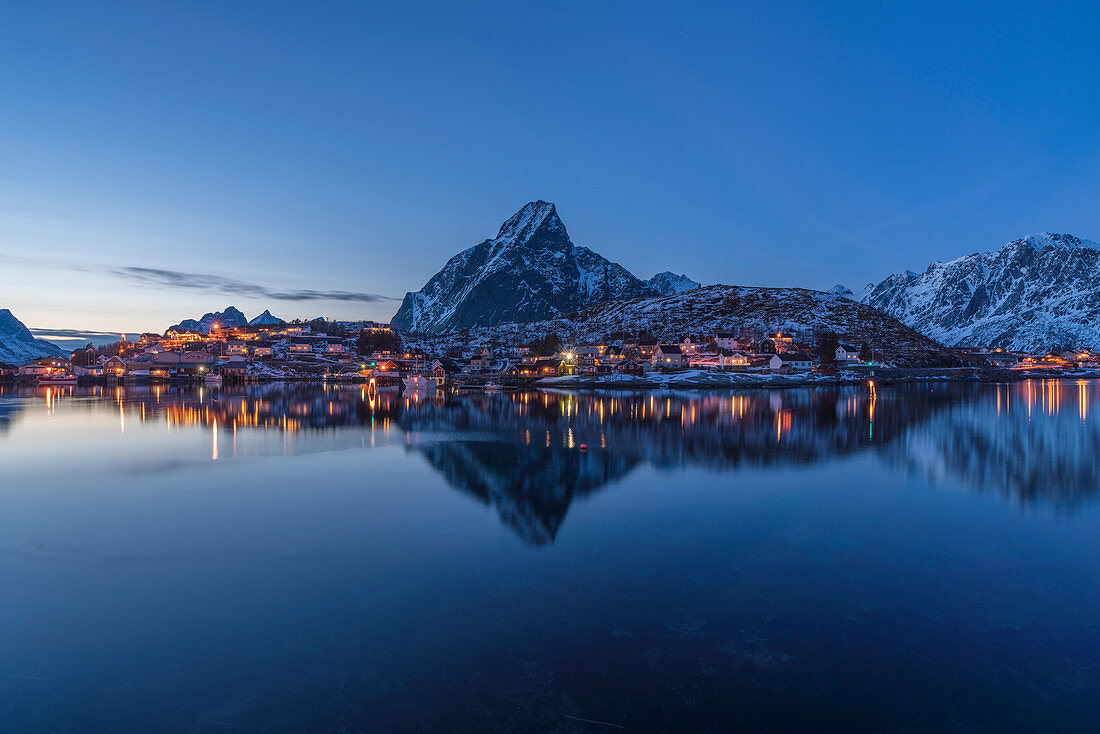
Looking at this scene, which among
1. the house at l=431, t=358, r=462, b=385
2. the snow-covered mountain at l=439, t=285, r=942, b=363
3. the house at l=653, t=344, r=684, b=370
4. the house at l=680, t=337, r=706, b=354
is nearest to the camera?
the house at l=431, t=358, r=462, b=385

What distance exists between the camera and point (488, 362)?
471 feet

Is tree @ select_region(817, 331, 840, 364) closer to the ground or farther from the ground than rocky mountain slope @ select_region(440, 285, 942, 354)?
closer to the ground

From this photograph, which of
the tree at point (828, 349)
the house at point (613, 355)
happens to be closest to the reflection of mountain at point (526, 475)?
the house at point (613, 355)

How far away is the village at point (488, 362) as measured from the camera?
114500mm

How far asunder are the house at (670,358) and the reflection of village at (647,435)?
50.3 meters

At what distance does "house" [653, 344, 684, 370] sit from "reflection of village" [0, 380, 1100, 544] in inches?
1979

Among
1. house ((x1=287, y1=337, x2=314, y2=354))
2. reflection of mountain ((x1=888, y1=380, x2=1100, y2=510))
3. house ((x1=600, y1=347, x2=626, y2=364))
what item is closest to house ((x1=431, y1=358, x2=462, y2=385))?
house ((x1=600, y1=347, x2=626, y2=364))

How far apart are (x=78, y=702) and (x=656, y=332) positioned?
174 metres

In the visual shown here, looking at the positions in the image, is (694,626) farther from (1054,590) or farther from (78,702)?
(78,702)

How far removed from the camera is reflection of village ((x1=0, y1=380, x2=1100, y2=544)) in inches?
944

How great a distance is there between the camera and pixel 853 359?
13550 cm

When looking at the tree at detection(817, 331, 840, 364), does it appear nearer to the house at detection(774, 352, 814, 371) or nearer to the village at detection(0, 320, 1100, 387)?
the village at detection(0, 320, 1100, 387)

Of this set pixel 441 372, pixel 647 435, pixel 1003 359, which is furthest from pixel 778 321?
pixel 647 435

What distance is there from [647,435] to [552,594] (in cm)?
2687
